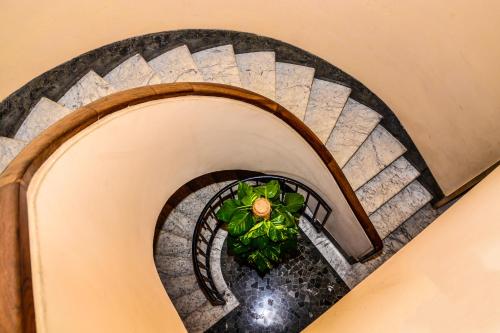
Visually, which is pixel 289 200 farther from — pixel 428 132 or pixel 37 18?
pixel 37 18

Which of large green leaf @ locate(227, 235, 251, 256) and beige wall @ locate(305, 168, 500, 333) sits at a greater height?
large green leaf @ locate(227, 235, 251, 256)

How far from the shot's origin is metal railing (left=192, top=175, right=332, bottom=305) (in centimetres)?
326

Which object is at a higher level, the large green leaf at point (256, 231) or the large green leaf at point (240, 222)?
the large green leaf at point (240, 222)

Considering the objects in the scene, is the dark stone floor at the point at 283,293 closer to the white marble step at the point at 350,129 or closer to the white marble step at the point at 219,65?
the white marble step at the point at 350,129

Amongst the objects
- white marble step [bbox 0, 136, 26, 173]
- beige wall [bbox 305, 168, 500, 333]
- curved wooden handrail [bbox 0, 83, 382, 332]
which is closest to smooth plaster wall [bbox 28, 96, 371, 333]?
curved wooden handrail [bbox 0, 83, 382, 332]

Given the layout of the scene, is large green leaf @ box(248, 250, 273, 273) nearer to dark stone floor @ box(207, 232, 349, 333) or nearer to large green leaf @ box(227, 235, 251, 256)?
large green leaf @ box(227, 235, 251, 256)

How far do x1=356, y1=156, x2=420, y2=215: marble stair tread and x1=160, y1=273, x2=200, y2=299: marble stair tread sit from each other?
72.5 inches

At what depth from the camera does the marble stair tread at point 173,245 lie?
370cm

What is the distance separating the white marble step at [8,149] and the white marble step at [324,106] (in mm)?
2496

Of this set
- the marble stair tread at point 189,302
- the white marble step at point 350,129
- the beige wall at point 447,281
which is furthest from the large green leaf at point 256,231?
the white marble step at point 350,129

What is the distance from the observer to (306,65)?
392 centimetres

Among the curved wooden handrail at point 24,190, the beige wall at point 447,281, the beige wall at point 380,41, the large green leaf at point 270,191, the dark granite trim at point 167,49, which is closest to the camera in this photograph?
the curved wooden handrail at point 24,190

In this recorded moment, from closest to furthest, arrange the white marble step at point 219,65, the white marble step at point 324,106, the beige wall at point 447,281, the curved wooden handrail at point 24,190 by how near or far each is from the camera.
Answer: the curved wooden handrail at point 24,190 < the beige wall at point 447,281 < the white marble step at point 219,65 < the white marble step at point 324,106

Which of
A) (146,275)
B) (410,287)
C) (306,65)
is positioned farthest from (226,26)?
(410,287)
